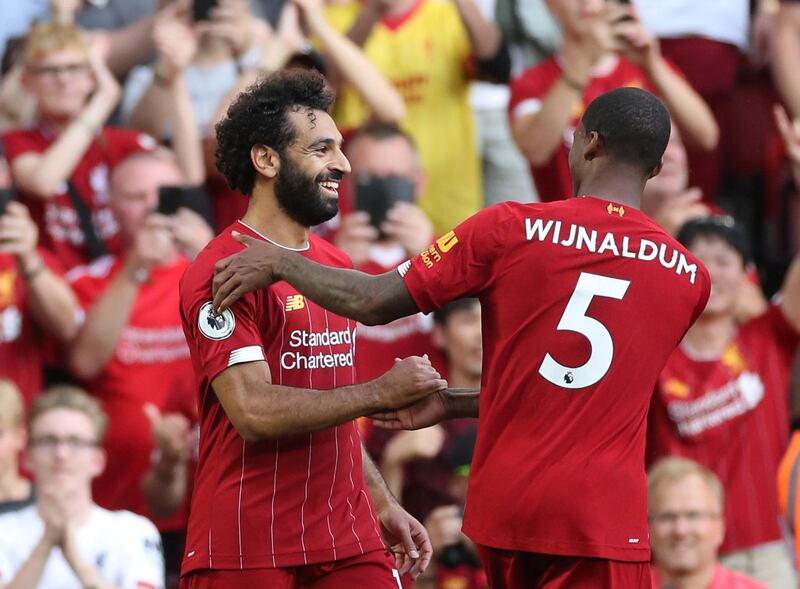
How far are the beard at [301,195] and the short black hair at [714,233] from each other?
3.15 meters

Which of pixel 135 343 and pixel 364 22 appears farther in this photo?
pixel 364 22

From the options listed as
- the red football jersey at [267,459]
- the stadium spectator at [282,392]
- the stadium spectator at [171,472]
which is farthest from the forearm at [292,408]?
the stadium spectator at [171,472]

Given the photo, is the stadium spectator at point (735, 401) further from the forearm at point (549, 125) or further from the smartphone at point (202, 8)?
the smartphone at point (202, 8)

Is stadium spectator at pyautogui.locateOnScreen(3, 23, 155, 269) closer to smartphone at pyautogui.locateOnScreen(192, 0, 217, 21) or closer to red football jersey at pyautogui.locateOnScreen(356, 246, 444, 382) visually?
smartphone at pyautogui.locateOnScreen(192, 0, 217, 21)

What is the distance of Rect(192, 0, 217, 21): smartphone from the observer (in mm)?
8336

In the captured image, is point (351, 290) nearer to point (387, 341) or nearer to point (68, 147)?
point (387, 341)

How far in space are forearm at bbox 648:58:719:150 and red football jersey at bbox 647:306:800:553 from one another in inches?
54.5

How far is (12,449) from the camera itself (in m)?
6.68

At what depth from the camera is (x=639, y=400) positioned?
425 cm

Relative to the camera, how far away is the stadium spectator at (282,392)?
4.29 metres

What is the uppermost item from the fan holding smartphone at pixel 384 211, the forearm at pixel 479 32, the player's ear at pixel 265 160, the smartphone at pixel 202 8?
the smartphone at pixel 202 8

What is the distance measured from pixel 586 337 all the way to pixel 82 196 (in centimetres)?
450

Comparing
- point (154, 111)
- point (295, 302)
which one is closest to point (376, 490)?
point (295, 302)

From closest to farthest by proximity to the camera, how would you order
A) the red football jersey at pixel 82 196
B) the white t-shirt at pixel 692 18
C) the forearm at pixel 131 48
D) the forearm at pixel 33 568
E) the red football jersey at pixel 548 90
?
the forearm at pixel 33 568
the red football jersey at pixel 548 90
the red football jersey at pixel 82 196
the white t-shirt at pixel 692 18
the forearm at pixel 131 48
